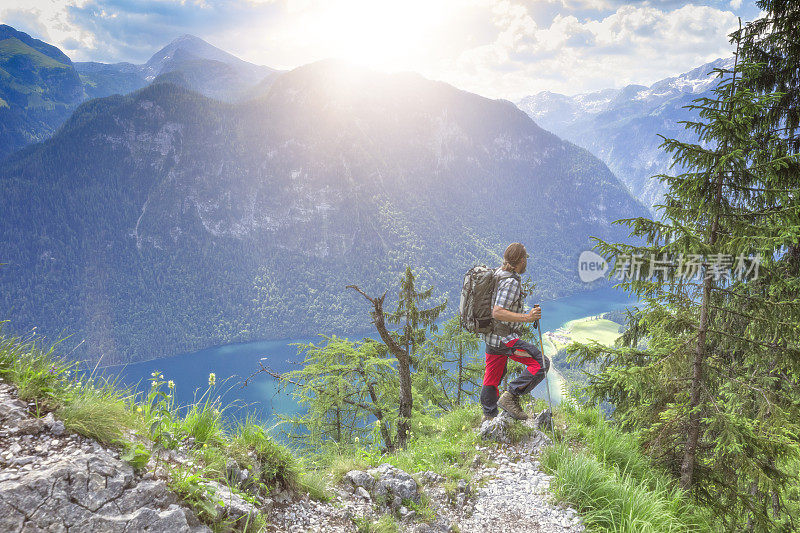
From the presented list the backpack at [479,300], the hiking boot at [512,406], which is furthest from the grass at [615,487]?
the backpack at [479,300]

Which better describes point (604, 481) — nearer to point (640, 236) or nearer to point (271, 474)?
point (640, 236)

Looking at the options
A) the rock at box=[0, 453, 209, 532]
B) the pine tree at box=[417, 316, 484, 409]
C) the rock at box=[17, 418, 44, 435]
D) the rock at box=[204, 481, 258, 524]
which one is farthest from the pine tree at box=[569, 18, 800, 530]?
the pine tree at box=[417, 316, 484, 409]

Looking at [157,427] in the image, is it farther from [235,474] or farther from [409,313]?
[409,313]

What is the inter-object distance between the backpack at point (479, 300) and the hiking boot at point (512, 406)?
1095 millimetres

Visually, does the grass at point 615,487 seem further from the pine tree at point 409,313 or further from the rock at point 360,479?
the pine tree at point 409,313

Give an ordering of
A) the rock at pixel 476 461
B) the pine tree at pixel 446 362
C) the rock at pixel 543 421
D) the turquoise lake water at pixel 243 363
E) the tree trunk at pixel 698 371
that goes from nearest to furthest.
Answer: the tree trunk at pixel 698 371
the rock at pixel 476 461
the rock at pixel 543 421
the pine tree at pixel 446 362
the turquoise lake water at pixel 243 363

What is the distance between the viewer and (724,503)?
184 inches

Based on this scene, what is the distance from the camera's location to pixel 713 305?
421 centimetres

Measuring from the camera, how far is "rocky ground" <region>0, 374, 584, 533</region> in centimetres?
207

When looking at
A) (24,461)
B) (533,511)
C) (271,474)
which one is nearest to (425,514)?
(533,511)

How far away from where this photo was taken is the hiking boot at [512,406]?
5254mm

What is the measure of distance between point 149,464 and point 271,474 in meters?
1.03

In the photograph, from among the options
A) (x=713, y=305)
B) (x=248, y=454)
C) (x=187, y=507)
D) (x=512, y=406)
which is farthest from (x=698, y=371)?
(x=187, y=507)

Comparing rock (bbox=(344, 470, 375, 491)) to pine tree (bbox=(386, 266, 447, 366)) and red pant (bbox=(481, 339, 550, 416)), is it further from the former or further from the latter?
pine tree (bbox=(386, 266, 447, 366))
